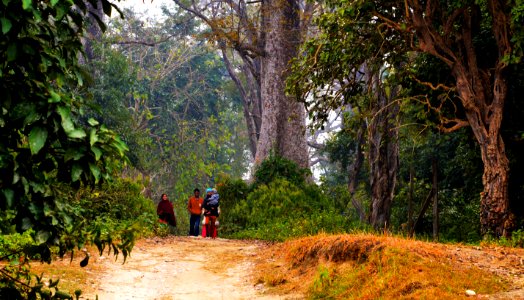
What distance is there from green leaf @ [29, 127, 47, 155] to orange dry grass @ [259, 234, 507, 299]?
4985 millimetres

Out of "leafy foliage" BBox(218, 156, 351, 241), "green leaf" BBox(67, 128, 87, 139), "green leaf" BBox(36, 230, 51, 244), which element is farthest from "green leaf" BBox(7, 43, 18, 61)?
"leafy foliage" BBox(218, 156, 351, 241)

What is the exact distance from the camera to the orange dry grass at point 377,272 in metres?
7.38

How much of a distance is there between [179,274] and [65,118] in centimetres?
809

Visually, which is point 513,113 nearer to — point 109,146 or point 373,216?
point 373,216

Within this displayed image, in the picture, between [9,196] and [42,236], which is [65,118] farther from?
[42,236]

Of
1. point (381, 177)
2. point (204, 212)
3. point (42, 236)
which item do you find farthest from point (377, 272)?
point (204, 212)

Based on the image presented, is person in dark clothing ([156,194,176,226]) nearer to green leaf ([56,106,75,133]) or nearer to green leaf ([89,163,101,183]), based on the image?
green leaf ([89,163,101,183])

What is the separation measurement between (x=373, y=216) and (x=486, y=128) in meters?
6.14

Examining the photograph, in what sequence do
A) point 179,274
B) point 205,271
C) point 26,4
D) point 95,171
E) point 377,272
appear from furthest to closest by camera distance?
point 205,271
point 179,274
point 377,272
point 95,171
point 26,4

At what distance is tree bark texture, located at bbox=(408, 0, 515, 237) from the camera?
12477 mm

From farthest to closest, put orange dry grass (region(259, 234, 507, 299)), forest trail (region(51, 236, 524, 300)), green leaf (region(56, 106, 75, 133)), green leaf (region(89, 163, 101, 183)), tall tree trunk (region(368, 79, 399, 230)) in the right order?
tall tree trunk (region(368, 79, 399, 230)) → forest trail (region(51, 236, 524, 300)) → orange dry grass (region(259, 234, 507, 299)) → green leaf (region(89, 163, 101, 183)) → green leaf (region(56, 106, 75, 133))

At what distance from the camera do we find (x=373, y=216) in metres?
18.3

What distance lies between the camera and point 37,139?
336 cm

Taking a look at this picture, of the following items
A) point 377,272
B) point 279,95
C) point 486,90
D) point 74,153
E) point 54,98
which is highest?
point 279,95
